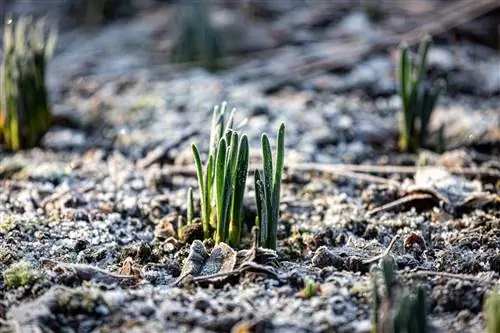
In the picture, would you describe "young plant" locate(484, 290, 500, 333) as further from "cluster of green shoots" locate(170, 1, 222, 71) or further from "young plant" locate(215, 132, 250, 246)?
"cluster of green shoots" locate(170, 1, 222, 71)

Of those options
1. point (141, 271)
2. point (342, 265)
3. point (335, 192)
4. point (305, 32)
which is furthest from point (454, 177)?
point (305, 32)

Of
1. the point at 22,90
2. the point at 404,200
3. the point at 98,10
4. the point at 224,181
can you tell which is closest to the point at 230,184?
the point at 224,181

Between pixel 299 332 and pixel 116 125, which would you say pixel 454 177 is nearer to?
pixel 299 332

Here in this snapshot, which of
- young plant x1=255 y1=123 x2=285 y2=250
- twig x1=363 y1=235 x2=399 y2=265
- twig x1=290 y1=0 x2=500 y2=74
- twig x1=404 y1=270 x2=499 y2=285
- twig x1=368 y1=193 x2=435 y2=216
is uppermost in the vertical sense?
twig x1=290 y1=0 x2=500 y2=74

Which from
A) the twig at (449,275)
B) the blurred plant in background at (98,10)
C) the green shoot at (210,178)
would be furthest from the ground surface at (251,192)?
the blurred plant in background at (98,10)

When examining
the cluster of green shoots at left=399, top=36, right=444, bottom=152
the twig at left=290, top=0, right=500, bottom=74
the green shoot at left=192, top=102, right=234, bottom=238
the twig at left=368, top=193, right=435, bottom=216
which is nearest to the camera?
the green shoot at left=192, top=102, right=234, bottom=238

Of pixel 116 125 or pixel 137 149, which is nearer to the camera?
pixel 137 149

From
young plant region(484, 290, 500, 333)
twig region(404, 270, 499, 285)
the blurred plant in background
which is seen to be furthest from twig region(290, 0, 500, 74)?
young plant region(484, 290, 500, 333)

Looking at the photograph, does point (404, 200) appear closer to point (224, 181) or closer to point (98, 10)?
point (224, 181)
